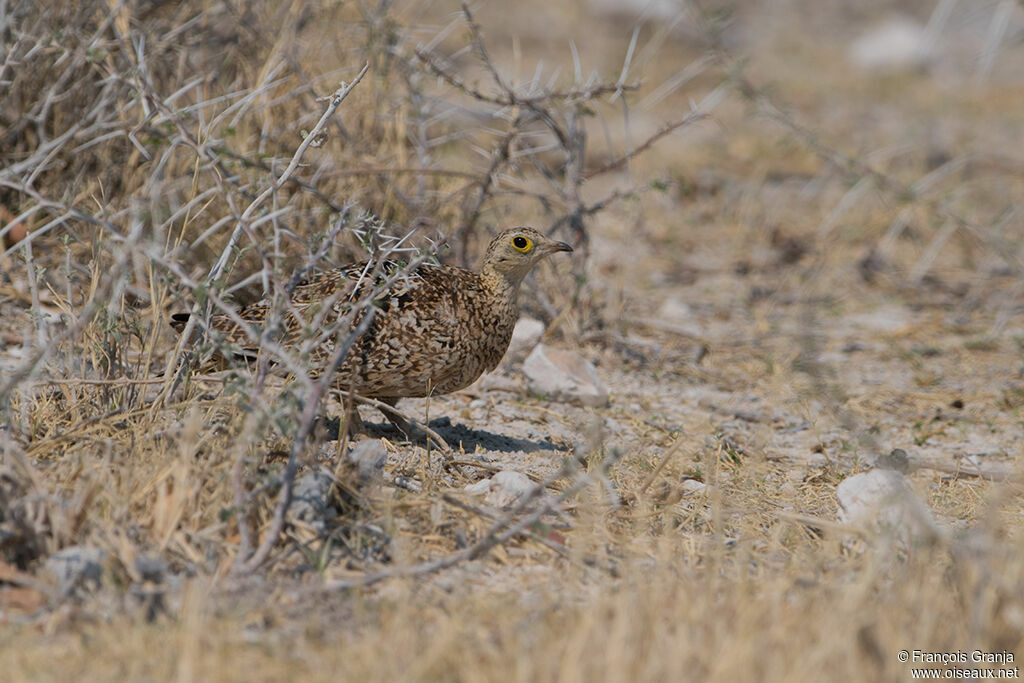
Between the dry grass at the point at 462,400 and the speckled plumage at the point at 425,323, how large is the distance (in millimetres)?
289

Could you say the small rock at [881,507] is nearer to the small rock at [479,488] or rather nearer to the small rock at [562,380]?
the small rock at [479,488]

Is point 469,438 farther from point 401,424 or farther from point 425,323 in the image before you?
point 425,323

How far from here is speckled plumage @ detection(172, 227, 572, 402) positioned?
15.0 feet

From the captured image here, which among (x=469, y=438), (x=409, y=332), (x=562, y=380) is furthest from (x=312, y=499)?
(x=562, y=380)

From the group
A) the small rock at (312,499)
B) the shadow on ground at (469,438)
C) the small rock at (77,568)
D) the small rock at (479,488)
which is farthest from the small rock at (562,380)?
the small rock at (77,568)

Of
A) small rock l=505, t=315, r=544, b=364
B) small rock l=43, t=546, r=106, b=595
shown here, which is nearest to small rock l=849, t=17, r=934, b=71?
small rock l=505, t=315, r=544, b=364

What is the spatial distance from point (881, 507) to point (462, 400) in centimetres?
260

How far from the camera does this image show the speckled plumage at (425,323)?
456cm

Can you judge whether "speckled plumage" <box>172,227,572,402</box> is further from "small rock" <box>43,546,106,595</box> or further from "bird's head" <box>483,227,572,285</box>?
"small rock" <box>43,546,106,595</box>

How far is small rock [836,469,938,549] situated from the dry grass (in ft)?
0.28

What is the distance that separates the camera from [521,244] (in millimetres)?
5047

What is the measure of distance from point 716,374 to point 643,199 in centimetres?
381

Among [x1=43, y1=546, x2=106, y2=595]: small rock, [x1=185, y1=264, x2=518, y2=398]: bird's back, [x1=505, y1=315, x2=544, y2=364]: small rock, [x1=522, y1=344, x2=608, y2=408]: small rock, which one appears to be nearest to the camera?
[x1=43, y1=546, x2=106, y2=595]: small rock

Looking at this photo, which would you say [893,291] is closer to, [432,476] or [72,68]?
[432,476]
